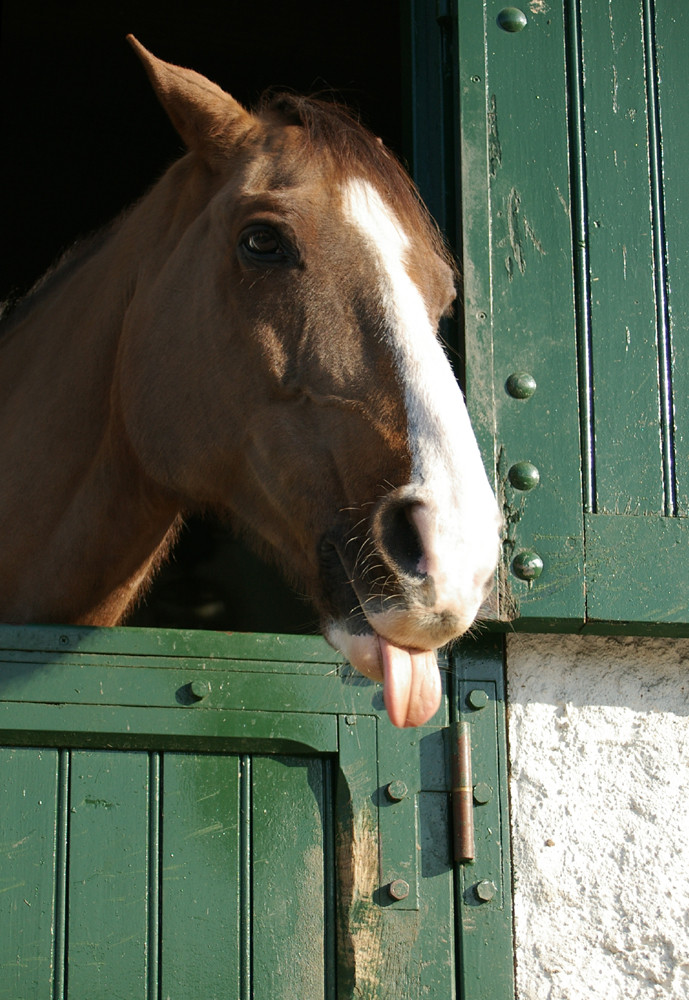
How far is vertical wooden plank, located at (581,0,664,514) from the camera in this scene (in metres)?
Answer: 2.27

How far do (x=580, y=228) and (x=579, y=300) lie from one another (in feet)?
0.58

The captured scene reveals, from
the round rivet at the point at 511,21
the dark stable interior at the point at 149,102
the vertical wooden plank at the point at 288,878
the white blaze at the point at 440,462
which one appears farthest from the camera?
the dark stable interior at the point at 149,102

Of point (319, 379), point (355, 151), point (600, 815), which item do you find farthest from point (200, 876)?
point (355, 151)

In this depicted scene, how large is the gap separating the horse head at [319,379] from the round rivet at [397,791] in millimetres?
508

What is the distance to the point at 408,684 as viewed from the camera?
5.21ft

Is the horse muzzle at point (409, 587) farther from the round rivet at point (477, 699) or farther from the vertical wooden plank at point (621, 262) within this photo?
the vertical wooden plank at point (621, 262)

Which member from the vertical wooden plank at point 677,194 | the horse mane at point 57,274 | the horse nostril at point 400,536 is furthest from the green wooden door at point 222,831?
the horse mane at point 57,274

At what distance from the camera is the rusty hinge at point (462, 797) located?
2041mm

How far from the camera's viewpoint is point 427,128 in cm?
264

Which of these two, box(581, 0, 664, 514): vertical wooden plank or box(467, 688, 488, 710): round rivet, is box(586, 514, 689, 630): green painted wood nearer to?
box(581, 0, 664, 514): vertical wooden plank

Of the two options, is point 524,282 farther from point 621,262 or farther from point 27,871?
point 27,871

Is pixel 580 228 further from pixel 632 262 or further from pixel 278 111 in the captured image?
pixel 278 111

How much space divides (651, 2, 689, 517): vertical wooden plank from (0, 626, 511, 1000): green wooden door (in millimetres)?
835

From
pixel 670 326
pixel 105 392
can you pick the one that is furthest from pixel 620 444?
pixel 105 392
